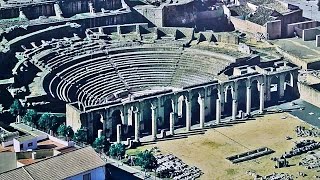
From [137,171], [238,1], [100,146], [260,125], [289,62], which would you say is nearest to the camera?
[137,171]

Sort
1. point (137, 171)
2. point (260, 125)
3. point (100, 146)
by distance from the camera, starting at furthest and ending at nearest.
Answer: point (260, 125) → point (100, 146) → point (137, 171)

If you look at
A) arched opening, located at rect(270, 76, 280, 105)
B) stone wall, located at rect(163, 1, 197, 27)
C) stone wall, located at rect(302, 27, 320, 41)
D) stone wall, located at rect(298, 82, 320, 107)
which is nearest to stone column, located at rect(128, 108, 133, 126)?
arched opening, located at rect(270, 76, 280, 105)

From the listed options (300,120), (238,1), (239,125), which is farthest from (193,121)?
(238,1)

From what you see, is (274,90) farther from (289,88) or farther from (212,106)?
(212,106)

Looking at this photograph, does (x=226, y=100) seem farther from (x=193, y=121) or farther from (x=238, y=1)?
(x=238, y=1)

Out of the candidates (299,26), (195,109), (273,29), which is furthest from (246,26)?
(195,109)

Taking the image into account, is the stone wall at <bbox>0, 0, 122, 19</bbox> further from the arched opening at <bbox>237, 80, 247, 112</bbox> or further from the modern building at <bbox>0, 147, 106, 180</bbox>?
the modern building at <bbox>0, 147, 106, 180</bbox>
